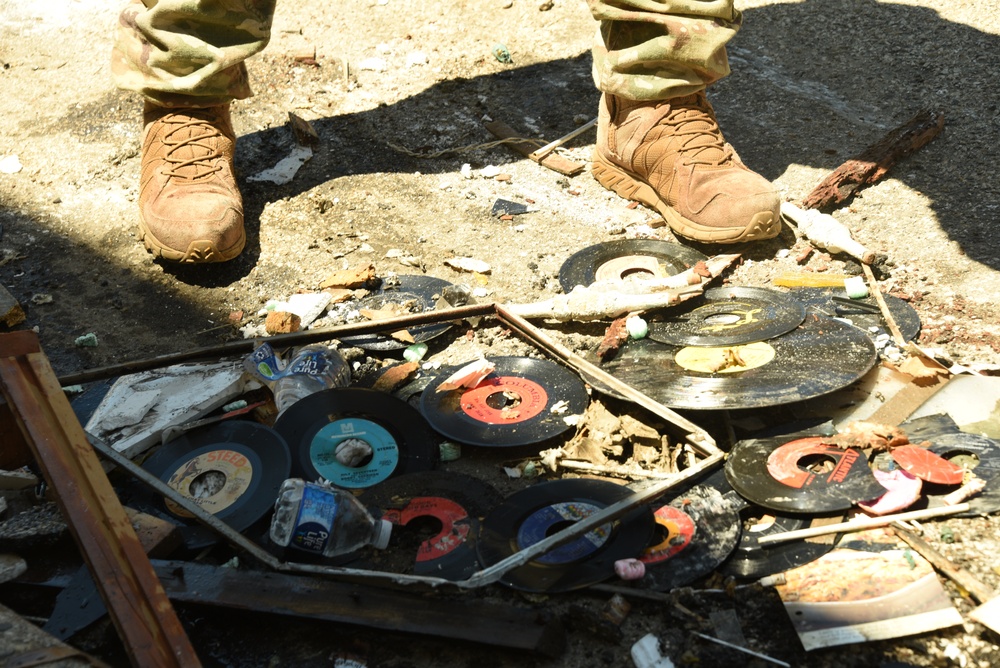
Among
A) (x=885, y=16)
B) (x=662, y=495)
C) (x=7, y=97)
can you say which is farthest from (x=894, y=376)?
(x=7, y=97)

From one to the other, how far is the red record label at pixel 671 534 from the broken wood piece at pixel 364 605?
0.97 feet

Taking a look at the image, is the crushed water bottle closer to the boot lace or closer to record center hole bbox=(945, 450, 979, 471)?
the boot lace

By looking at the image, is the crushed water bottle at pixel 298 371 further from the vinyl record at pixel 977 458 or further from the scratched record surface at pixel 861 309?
the vinyl record at pixel 977 458

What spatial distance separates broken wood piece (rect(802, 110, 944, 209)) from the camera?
3.40 meters

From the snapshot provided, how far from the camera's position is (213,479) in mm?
2277

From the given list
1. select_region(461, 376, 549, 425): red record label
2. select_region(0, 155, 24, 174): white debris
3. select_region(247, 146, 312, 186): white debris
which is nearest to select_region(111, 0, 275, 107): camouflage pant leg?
select_region(247, 146, 312, 186): white debris

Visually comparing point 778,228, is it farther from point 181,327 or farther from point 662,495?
point 181,327


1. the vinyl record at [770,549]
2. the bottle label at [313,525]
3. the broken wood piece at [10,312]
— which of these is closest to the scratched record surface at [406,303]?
the bottle label at [313,525]

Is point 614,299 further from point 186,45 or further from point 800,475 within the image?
point 186,45

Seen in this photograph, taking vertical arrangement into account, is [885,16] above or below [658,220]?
above

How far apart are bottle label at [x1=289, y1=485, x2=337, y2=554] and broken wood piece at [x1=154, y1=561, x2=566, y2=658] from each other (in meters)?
0.08

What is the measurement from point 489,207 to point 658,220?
2.25 ft

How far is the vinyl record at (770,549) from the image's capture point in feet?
6.42

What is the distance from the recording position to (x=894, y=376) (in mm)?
2451
